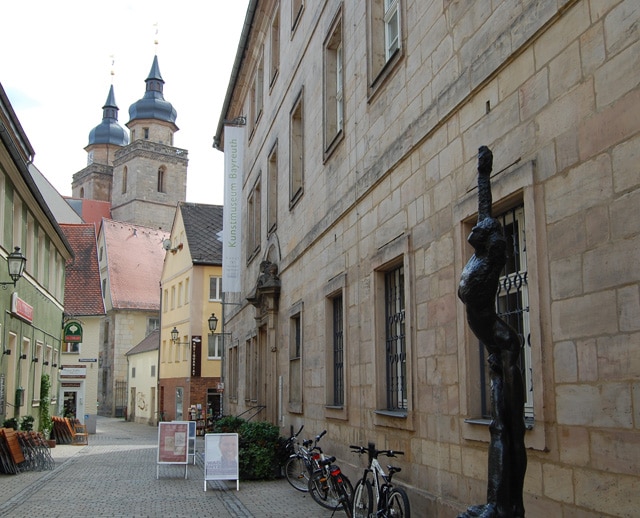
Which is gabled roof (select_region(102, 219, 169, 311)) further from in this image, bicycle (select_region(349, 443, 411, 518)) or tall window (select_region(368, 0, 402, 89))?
bicycle (select_region(349, 443, 411, 518))

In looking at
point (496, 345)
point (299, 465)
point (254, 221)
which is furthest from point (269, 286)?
point (496, 345)

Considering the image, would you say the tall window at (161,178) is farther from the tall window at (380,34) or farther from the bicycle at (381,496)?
the bicycle at (381,496)

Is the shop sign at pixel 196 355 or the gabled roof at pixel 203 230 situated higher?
the gabled roof at pixel 203 230

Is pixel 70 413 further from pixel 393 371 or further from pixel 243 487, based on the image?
pixel 393 371

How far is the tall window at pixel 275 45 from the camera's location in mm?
19953

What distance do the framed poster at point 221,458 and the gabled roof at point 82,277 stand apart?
2159 cm

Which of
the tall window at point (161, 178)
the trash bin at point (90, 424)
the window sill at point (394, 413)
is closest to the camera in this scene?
the window sill at point (394, 413)

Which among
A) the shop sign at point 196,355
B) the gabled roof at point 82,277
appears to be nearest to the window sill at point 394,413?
the gabled roof at point 82,277

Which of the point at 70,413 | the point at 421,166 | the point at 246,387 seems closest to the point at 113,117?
the point at 70,413

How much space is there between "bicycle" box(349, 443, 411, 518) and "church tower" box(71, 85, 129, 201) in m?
96.5

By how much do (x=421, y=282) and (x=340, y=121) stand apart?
5467 millimetres

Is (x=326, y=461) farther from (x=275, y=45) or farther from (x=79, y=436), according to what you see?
(x=79, y=436)

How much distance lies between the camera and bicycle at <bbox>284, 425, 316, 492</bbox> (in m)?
12.2

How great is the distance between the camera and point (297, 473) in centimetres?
1459
